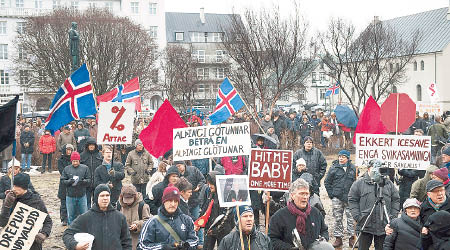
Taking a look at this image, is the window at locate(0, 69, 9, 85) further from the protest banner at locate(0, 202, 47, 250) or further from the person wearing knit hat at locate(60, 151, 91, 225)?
the protest banner at locate(0, 202, 47, 250)

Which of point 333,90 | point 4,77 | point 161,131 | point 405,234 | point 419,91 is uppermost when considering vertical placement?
point 4,77

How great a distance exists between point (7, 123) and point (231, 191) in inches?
125

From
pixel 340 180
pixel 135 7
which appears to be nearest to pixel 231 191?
pixel 340 180

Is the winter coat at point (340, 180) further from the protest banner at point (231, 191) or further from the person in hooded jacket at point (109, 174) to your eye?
the person in hooded jacket at point (109, 174)

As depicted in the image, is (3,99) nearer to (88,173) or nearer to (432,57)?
(432,57)

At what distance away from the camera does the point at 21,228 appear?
670 centimetres

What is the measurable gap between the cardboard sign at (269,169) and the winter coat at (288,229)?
1264 millimetres

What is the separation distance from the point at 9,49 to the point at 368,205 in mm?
70553

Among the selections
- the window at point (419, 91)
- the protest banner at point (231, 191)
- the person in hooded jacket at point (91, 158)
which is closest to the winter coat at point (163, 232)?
the protest banner at point (231, 191)

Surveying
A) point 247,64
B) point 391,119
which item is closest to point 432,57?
point 247,64

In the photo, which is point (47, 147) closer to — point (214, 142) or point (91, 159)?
point (91, 159)

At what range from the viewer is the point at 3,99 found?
70.5 m

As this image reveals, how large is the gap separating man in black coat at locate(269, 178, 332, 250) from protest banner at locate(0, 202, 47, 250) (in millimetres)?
2800

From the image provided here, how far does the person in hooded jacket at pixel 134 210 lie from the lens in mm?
7722
